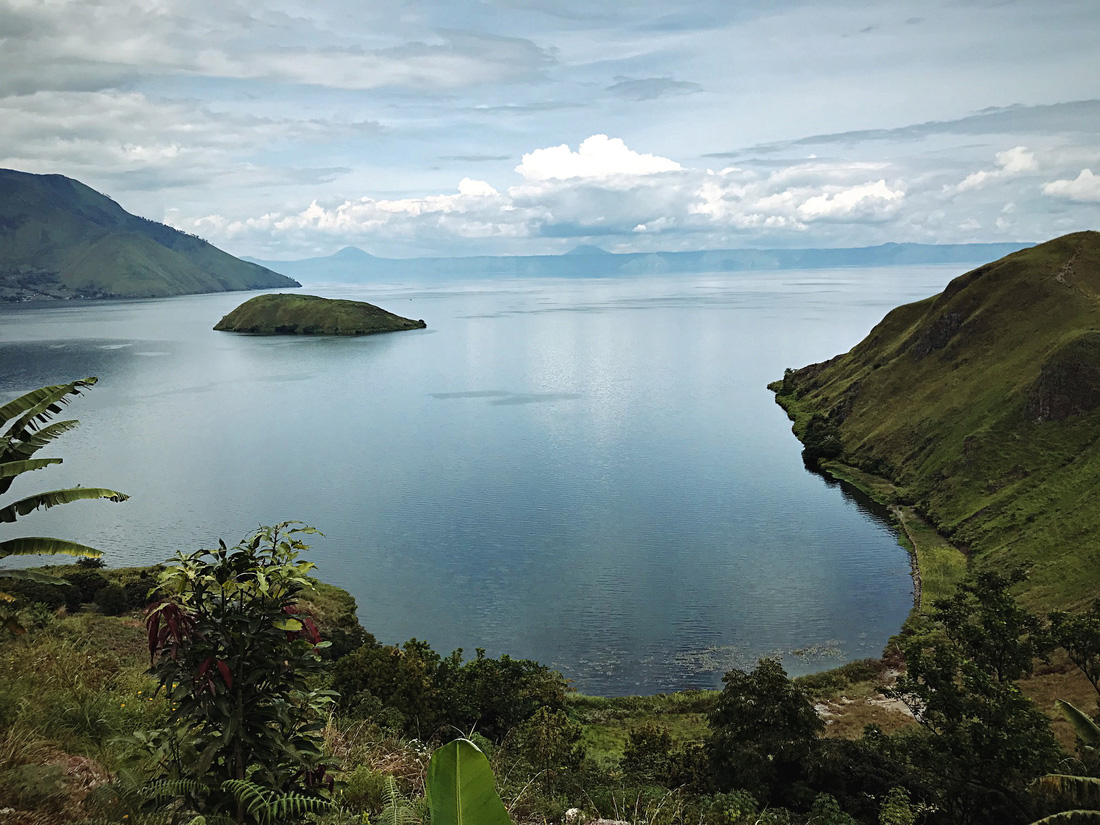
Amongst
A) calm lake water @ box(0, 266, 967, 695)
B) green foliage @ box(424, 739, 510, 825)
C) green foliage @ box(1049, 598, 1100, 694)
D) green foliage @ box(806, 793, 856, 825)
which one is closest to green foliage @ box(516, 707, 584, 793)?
green foliage @ box(806, 793, 856, 825)

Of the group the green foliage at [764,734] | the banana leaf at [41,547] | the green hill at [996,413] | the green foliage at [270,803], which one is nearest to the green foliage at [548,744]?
the green foliage at [764,734]

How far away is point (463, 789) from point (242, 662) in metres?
4.28

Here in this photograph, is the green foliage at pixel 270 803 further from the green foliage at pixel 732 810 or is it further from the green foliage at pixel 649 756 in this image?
the green foliage at pixel 649 756

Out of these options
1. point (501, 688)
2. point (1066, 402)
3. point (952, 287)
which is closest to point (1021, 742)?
point (501, 688)

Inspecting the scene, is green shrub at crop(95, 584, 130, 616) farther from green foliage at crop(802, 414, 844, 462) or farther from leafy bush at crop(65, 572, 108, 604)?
Answer: green foliage at crop(802, 414, 844, 462)

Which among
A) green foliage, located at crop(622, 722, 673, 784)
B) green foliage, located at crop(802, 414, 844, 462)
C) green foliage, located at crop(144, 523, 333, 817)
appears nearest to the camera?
green foliage, located at crop(144, 523, 333, 817)

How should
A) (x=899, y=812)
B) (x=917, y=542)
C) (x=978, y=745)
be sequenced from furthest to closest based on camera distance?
(x=917, y=542), (x=978, y=745), (x=899, y=812)

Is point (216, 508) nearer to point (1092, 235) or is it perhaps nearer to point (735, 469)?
point (735, 469)

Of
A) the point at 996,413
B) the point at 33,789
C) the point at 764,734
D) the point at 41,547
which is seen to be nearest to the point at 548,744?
the point at 764,734

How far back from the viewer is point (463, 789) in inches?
183

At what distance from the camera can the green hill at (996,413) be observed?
203ft

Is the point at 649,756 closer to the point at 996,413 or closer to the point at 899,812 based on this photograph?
the point at 899,812

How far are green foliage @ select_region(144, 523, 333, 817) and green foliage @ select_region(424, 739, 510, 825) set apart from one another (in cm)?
359

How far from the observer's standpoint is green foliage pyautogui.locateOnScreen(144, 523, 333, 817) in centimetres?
772
